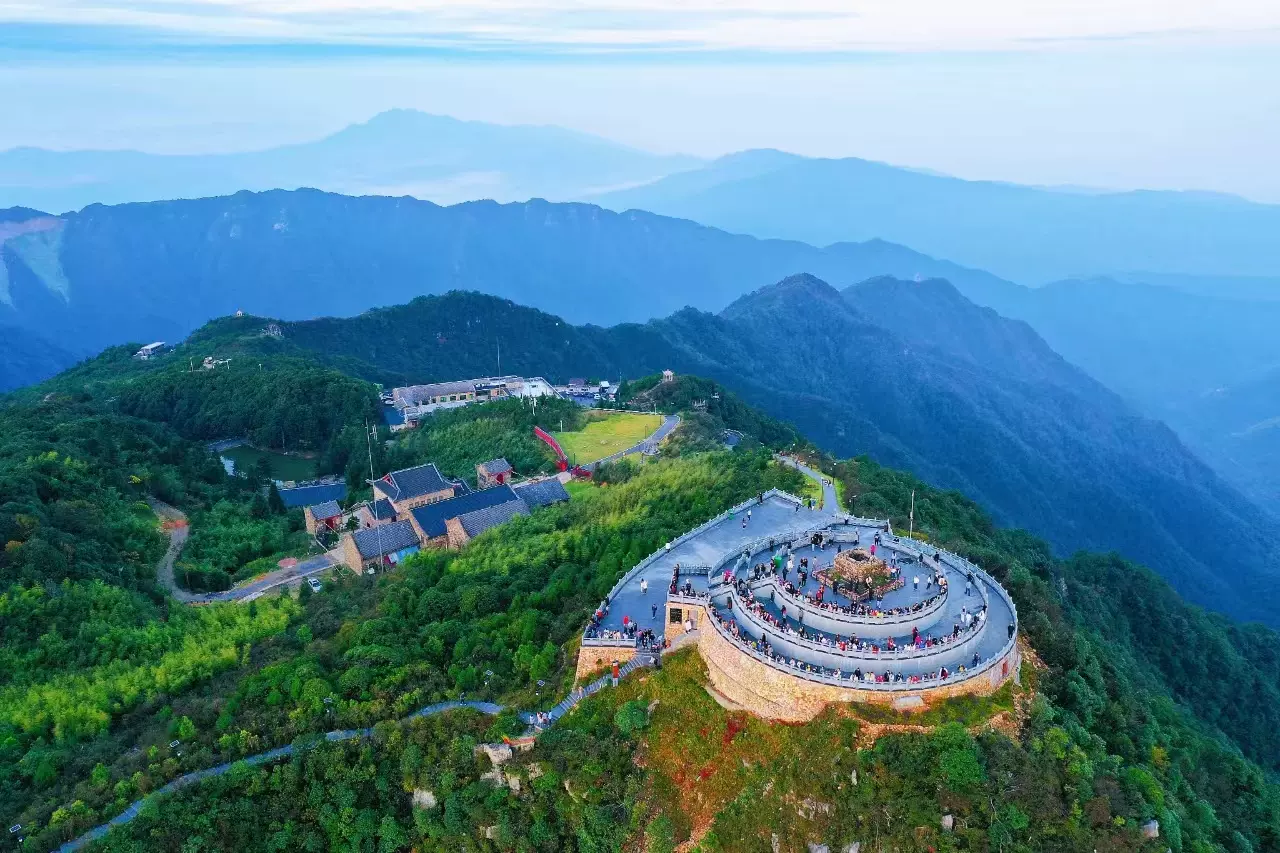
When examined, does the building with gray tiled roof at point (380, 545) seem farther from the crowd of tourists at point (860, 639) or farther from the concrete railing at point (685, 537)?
the crowd of tourists at point (860, 639)

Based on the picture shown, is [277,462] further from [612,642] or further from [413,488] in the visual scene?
[612,642]

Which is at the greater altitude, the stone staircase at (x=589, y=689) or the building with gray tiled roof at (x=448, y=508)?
the stone staircase at (x=589, y=689)

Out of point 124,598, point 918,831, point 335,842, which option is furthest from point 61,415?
point 918,831

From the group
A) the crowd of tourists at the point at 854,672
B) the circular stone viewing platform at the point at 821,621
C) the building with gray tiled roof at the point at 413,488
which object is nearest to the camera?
the crowd of tourists at the point at 854,672

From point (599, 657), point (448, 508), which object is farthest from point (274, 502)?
point (599, 657)

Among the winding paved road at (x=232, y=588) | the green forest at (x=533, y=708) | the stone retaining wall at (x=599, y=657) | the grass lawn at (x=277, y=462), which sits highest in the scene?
the stone retaining wall at (x=599, y=657)

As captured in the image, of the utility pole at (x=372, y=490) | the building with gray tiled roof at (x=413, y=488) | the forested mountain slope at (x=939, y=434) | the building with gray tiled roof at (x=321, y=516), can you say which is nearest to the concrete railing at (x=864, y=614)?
the utility pole at (x=372, y=490)
